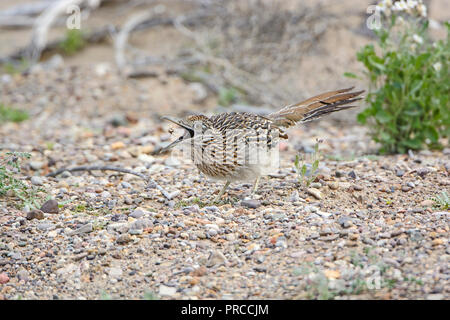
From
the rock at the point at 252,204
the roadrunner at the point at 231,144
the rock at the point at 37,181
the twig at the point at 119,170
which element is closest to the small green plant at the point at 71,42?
the twig at the point at 119,170

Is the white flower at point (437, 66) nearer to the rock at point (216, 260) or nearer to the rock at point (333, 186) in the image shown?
the rock at point (333, 186)

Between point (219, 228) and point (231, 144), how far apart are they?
2.94ft

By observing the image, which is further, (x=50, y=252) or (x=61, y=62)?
(x=61, y=62)

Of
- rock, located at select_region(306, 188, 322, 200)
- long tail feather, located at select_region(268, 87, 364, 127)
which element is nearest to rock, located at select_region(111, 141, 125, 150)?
long tail feather, located at select_region(268, 87, 364, 127)

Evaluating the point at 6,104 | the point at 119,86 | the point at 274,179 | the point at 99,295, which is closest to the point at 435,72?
the point at 274,179

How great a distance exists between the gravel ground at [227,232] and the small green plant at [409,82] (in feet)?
1.03

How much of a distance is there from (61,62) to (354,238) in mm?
7593

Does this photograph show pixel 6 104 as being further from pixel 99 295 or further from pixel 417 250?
pixel 417 250

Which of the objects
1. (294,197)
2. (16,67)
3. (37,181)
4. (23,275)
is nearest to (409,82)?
(294,197)

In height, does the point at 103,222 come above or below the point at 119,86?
below

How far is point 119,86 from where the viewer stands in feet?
29.7

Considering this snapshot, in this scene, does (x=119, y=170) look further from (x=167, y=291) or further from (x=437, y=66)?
(x=437, y=66)

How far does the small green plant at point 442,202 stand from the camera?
180 inches

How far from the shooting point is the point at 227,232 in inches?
174
